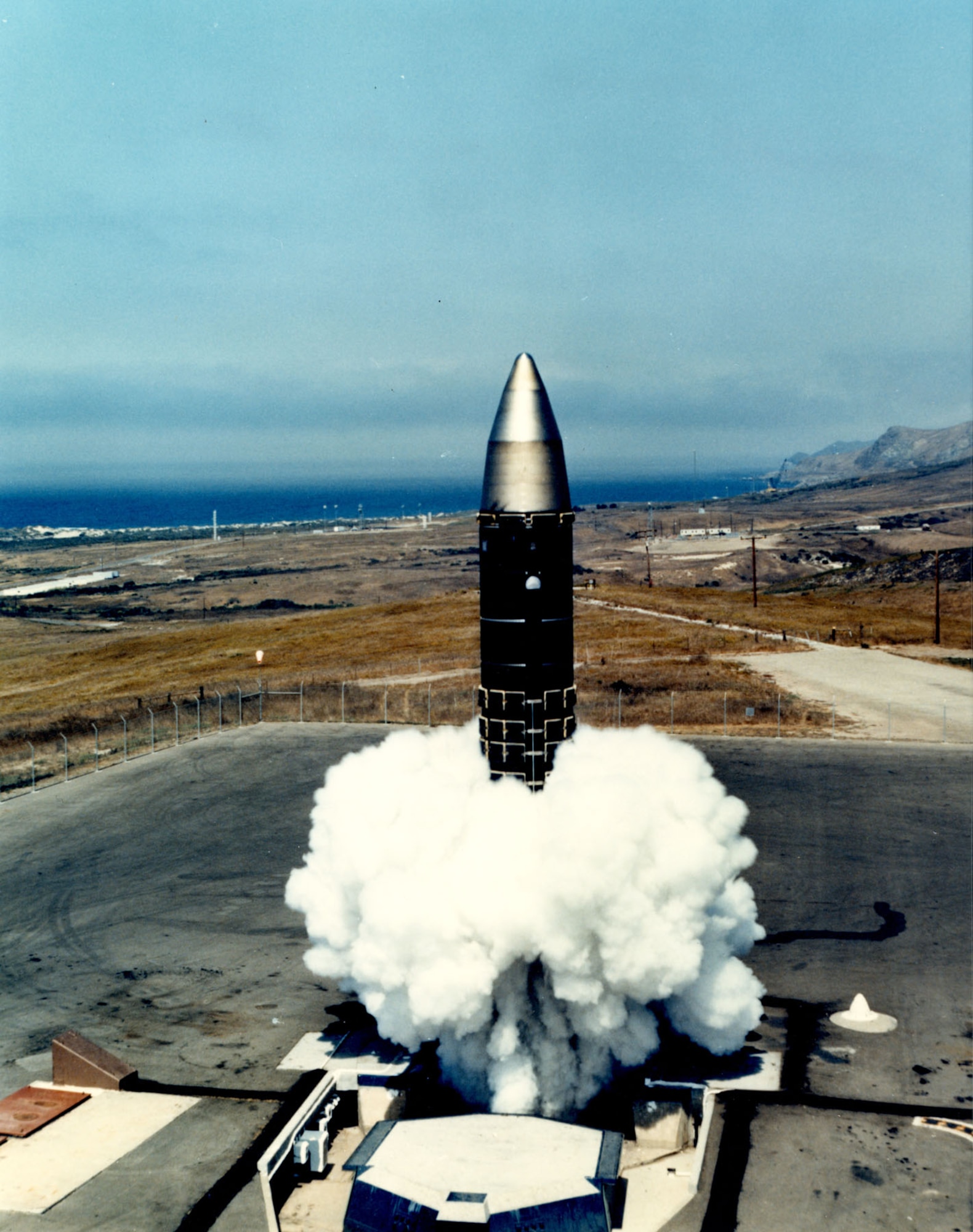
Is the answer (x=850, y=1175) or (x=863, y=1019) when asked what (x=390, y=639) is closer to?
(x=863, y=1019)

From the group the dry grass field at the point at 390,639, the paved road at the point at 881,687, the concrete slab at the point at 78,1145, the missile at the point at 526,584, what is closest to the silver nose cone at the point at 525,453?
the missile at the point at 526,584

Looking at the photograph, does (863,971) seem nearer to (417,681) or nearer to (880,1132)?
(880,1132)

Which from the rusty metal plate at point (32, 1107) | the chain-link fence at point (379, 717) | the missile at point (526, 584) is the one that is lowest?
the rusty metal plate at point (32, 1107)

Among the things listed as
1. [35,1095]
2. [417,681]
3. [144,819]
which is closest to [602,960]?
[35,1095]

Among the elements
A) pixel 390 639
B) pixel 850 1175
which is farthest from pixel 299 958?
pixel 390 639

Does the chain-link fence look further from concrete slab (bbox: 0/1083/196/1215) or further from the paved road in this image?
concrete slab (bbox: 0/1083/196/1215)

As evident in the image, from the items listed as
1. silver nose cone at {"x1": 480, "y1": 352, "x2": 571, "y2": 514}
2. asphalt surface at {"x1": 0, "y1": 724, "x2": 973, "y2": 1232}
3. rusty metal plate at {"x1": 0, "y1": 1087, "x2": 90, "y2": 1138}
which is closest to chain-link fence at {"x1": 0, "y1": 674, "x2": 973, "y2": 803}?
asphalt surface at {"x1": 0, "y1": 724, "x2": 973, "y2": 1232}

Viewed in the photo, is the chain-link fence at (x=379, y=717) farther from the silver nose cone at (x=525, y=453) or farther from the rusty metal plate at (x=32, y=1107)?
the silver nose cone at (x=525, y=453)
